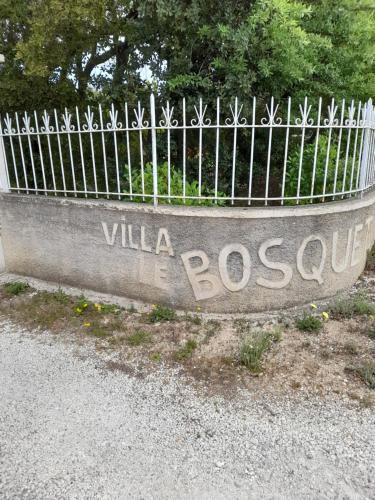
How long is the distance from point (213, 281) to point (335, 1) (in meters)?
3.49

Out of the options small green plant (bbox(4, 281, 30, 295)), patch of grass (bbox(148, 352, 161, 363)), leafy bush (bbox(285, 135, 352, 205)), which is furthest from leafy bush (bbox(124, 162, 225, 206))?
small green plant (bbox(4, 281, 30, 295))

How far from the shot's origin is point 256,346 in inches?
123

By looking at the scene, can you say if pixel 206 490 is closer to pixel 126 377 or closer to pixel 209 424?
pixel 209 424

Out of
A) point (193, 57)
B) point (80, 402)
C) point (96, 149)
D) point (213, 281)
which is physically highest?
point (193, 57)

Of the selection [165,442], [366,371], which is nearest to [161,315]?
[165,442]

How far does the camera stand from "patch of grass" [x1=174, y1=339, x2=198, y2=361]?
125 inches

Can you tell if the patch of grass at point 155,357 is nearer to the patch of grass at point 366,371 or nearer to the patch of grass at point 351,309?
the patch of grass at point 366,371

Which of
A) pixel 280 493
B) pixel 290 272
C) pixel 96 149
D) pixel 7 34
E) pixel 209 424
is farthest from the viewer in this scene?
pixel 96 149

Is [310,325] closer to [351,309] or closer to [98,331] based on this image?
[351,309]

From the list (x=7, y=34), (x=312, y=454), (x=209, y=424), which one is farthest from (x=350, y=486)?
(x=7, y=34)

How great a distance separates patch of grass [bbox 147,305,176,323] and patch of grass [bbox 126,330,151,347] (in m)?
0.22

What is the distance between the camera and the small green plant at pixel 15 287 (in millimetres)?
4371

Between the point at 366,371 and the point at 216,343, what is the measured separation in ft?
3.78

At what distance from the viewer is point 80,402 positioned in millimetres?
2721
